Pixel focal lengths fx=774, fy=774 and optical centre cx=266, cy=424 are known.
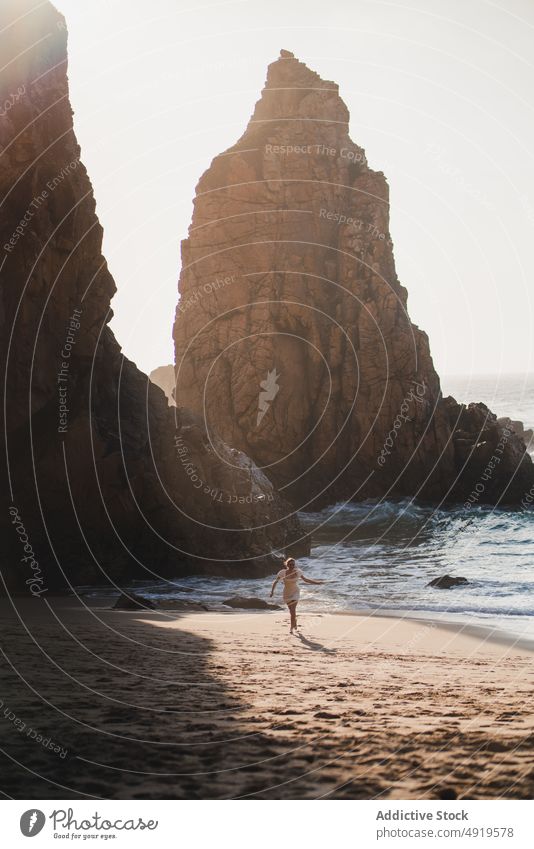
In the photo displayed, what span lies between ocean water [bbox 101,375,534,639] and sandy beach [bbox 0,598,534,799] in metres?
6.14

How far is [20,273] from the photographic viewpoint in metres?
22.5

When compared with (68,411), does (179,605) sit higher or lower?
lower

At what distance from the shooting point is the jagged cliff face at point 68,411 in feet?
71.7

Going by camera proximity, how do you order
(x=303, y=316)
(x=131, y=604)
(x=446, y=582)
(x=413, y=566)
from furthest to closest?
(x=303, y=316), (x=413, y=566), (x=446, y=582), (x=131, y=604)

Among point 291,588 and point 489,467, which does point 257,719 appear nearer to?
point 291,588

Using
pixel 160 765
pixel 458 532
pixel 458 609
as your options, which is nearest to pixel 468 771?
pixel 160 765

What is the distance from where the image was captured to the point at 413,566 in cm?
2758

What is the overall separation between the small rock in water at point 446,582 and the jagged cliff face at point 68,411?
22.5 feet

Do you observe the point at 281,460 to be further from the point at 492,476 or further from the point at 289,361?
the point at 492,476

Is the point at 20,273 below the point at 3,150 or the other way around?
below

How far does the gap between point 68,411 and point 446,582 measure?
12929 millimetres

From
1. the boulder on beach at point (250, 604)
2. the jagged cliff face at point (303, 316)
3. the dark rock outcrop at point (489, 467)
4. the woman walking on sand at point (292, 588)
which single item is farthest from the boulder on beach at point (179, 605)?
the jagged cliff face at point (303, 316)

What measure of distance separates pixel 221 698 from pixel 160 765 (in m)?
2.15

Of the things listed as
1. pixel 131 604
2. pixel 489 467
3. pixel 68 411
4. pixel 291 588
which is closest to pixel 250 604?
pixel 131 604
